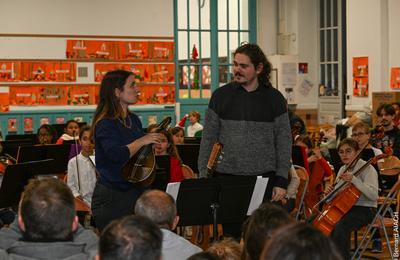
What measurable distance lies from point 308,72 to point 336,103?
1.01 m

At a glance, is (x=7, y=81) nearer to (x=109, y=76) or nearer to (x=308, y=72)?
(x=308, y=72)

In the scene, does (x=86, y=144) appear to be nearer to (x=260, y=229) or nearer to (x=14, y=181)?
(x=14, y=181)

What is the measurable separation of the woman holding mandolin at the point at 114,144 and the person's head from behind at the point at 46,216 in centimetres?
168

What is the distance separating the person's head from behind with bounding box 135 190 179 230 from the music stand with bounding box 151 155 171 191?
1643 mm

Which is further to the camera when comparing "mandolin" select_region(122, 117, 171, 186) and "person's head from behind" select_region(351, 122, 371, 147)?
"person's head from behind" select_region(351, 122, 371, 147)

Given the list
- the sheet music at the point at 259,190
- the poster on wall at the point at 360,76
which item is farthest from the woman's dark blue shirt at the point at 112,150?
the poster on wall at the point at 360,76

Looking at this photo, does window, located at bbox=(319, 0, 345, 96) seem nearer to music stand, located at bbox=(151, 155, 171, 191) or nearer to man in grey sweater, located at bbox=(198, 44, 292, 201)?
music stand, located at bbox=(151, 155, 171, 191)

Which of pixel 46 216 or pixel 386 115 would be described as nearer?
pixel 46 216

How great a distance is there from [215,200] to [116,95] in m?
1.05

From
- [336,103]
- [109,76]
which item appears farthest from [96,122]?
[336,103]

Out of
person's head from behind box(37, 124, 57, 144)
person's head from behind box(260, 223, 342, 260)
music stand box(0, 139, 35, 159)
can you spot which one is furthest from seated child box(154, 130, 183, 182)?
person's head from behind box(260, 223, 342, 260)

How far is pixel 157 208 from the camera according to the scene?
404cm

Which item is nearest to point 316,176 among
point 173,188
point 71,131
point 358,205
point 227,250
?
point 358,205

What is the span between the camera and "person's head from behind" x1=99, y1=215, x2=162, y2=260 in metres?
2.30
